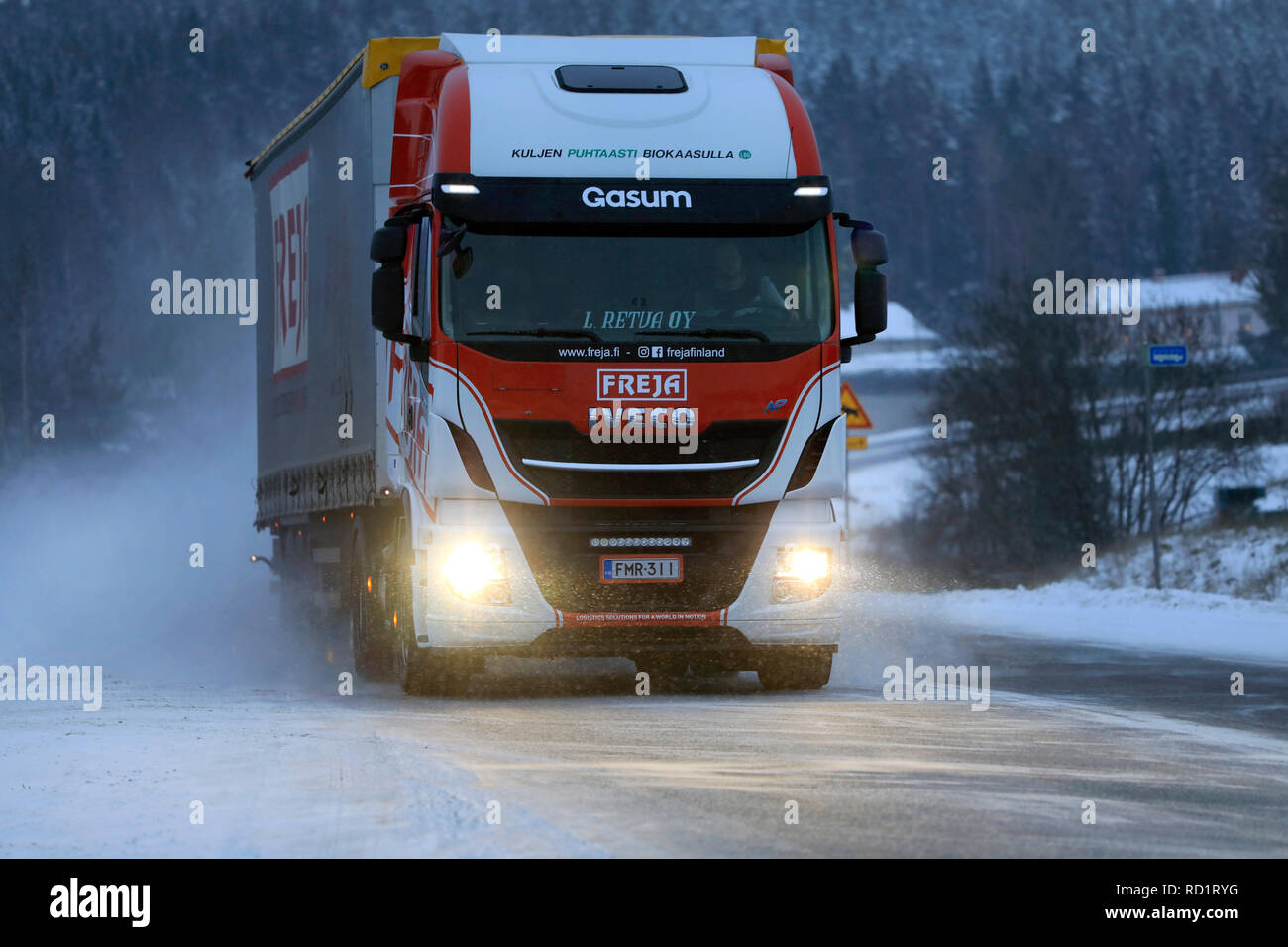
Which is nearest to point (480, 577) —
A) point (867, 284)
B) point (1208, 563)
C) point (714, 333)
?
point (714, 333)

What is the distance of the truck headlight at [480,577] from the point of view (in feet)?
41.2

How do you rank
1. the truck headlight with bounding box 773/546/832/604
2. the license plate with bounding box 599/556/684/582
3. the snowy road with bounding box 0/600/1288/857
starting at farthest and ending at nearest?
the truck headlight with bounding box 773/546/832/604, the license plate with bounding box 599/556/684/582, the snowy road with bounding box 0/600/1288/857

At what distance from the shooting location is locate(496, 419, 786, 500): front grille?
12375 mm

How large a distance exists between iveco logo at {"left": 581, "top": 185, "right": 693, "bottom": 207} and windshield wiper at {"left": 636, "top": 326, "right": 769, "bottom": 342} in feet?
2.57

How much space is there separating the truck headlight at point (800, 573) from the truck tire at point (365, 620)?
313cm

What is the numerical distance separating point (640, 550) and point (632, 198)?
2.10m

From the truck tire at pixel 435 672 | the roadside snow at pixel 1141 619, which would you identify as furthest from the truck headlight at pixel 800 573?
the roadside snow at pixel 1141 619

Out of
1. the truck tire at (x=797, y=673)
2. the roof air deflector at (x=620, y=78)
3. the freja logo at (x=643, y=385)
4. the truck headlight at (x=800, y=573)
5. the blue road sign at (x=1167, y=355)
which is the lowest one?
the truck tire at (x=797, y=673)

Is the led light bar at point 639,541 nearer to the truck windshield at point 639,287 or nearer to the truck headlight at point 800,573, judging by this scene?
the truck headlight at point 800,573

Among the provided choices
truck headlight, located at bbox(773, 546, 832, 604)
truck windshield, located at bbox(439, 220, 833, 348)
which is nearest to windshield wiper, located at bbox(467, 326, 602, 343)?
truck windshield, located at bbox(439, 220, 833, 348)

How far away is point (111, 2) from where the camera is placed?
6102 inches

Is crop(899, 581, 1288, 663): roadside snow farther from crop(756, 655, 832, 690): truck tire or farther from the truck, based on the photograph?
the truck

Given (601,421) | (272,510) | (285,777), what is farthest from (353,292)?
(285,777)
